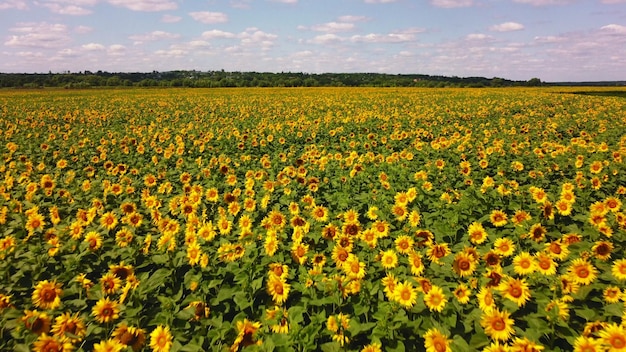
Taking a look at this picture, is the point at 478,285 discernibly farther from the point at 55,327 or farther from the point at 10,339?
the point at 10,339

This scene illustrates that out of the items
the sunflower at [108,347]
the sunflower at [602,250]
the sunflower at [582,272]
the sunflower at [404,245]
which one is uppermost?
the sunflower at [602,250]

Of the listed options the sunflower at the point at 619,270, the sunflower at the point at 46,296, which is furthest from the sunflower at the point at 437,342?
the sunflower at the point at 46,296

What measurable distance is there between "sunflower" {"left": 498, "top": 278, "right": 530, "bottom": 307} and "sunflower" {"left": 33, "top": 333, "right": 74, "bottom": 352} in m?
3.44

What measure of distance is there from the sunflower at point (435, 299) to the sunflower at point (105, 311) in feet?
8.63

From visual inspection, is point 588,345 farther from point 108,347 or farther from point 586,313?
point 108,347

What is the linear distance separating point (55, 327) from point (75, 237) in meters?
1.75

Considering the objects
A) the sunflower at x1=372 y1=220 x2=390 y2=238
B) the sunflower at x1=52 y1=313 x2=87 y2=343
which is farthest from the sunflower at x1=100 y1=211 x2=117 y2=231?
the sunflower at x1=372 y1=220 x2=390 y2=238

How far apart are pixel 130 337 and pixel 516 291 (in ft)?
10.3

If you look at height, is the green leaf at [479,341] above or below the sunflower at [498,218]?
below

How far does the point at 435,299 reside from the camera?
9.92ft

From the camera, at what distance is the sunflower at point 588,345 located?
2.39 m

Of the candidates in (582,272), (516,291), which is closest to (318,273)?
(516,291)

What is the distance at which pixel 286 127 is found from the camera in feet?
55.9

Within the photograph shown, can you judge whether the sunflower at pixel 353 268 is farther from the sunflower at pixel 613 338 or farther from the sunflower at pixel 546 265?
the sunflower at pixel 613 338
